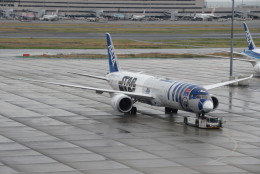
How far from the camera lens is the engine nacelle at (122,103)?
5922cm

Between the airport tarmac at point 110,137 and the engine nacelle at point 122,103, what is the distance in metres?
1.01

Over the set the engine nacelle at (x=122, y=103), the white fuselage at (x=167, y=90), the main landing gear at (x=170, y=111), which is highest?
the white fuselage at (x=167, y=90)

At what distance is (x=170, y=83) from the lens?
5972cm

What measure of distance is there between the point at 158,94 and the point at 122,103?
11.2 ft

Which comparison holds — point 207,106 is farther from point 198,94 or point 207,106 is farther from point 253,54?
point 253,54

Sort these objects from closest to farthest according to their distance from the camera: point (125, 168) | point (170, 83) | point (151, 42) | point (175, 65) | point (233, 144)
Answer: point (125, 168) → point (233, 144) → point (170, 83) → point (175, 65) → point (151, 42)

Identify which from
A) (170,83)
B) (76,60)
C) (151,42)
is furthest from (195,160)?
(151,42)

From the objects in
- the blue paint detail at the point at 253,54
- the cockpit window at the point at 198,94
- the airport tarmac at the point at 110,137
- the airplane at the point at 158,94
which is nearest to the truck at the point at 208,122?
the airplane at the point at 158,94

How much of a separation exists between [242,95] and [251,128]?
2310cm

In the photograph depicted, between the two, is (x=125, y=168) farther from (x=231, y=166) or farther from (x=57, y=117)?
(x=57, y=117)

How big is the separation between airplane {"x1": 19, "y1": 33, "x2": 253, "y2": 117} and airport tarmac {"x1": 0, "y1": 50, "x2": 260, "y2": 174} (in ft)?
4.67

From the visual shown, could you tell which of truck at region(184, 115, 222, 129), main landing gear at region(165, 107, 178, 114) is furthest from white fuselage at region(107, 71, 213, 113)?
main landing gear at region(165, 107, 178, 114)

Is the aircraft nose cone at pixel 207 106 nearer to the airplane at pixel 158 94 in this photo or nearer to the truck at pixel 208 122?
the airplane at pixel 158 94

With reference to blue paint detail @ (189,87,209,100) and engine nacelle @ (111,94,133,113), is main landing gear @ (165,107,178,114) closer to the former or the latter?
engine nacelle @ (111,94,133,113)
